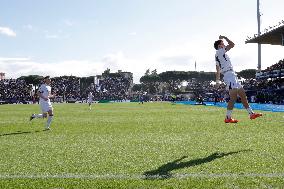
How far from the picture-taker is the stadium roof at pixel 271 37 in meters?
55.9

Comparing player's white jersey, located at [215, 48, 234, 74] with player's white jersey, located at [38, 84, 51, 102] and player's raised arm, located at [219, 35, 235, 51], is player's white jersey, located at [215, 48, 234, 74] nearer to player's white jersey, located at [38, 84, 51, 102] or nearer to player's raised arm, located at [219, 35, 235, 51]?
player's raised arm, located at [219, 35, 235, 51]

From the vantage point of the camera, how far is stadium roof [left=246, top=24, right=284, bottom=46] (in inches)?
2201

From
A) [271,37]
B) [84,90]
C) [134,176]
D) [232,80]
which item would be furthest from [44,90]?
[84,90]

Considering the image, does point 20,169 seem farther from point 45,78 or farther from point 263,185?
point 45,78

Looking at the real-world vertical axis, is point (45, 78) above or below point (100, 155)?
above

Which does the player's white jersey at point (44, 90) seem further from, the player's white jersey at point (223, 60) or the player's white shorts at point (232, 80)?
the player's white shorts at point (232, 80)

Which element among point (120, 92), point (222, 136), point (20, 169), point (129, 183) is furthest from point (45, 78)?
point (120, 92)

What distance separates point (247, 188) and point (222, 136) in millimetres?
6443

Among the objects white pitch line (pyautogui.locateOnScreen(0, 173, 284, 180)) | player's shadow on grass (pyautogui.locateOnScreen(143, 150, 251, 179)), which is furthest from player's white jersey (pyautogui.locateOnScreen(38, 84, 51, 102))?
white pitch line (pyautogui.locateOnScreen(0, 173, 284, 180))

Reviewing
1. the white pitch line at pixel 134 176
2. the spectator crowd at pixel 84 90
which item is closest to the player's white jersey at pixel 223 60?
the white pitch line at pixel 134 176

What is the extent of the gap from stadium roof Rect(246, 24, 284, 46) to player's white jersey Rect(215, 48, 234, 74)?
47.2m

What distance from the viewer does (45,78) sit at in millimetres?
15336

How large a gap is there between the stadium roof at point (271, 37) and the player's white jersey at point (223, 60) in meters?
47.2

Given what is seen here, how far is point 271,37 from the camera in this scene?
6050 cm
